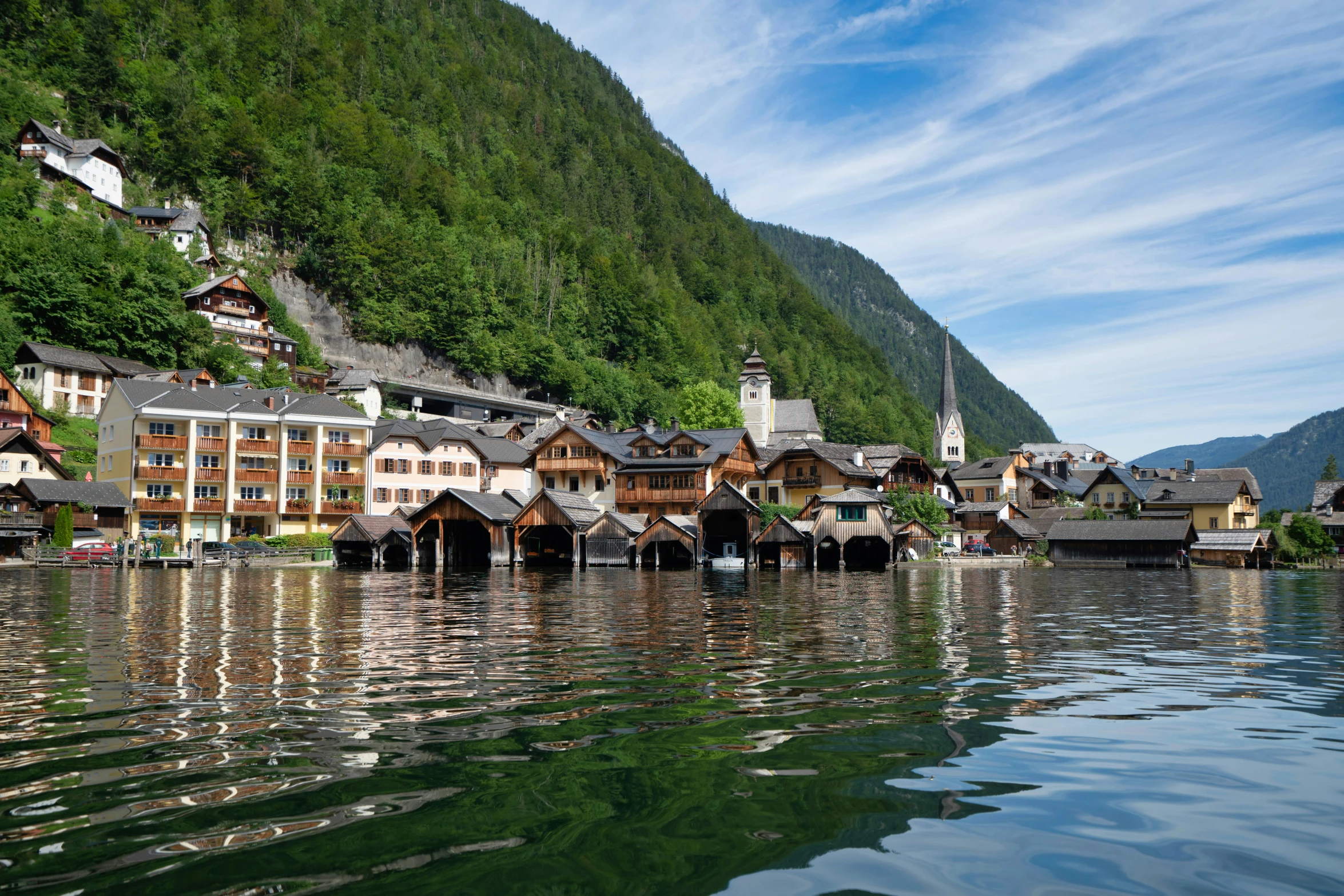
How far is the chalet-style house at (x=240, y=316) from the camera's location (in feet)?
346

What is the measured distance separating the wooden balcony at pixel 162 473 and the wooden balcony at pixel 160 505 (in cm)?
170

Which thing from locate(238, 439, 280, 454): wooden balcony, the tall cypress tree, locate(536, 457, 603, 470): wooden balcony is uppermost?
locate(238, 439, 280, 454): wooden balcony

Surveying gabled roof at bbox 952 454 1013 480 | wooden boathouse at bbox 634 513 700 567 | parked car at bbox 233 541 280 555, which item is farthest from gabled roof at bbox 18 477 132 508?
gabled roof at bbox 952 454 1013 480

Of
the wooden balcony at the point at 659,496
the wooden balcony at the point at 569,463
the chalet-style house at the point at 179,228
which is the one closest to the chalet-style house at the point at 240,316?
the chalet-style house at the point at 179,228

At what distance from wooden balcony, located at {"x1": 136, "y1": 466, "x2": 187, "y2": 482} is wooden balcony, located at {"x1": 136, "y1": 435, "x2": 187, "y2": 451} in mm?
1524

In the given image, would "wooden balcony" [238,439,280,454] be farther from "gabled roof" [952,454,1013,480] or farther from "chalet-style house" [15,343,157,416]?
"gabled roof" [952,454,1013,480]

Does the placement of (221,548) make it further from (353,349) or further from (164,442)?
(353,349)

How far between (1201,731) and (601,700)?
744 centimetres

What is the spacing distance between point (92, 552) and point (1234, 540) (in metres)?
89.2

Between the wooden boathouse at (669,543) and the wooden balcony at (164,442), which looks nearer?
the wooden boathouse at (669,543)

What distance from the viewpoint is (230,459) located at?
2963 inches

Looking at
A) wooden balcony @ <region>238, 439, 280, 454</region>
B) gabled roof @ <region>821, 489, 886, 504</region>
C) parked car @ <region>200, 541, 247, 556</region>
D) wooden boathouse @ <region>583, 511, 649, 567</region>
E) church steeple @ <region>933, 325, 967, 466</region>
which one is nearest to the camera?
parked car @ <region>200, 541, 247, 556</region>

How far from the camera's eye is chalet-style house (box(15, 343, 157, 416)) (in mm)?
82562

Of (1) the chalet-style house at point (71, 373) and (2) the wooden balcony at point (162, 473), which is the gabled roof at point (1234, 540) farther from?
(1) the chalet-style house at point (71, 373)
